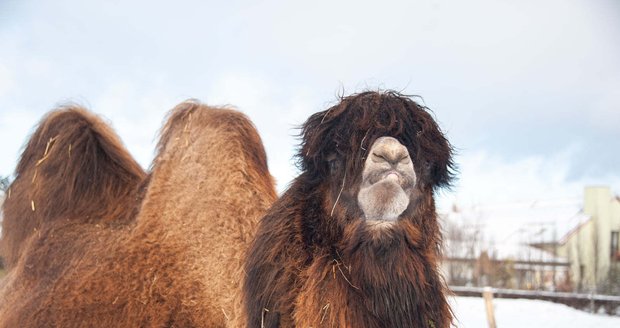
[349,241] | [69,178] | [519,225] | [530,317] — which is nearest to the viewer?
[349,241]

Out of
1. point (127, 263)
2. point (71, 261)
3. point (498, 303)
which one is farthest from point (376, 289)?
point (498, 303)

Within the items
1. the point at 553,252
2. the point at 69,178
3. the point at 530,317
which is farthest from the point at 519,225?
the point at 69,178

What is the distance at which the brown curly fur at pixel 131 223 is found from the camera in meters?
3.90

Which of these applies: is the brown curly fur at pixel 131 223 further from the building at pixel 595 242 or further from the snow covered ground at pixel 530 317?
the building at pixel 595 242

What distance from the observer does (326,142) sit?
307 centimetres

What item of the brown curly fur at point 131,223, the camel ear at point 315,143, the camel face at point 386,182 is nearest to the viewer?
the camel face at point 386,182

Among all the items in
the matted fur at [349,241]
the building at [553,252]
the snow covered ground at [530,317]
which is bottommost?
the snow covered ground at [530,317]

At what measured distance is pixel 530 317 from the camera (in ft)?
49.1

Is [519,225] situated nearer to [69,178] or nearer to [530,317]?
[530,317]

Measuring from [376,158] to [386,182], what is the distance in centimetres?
14

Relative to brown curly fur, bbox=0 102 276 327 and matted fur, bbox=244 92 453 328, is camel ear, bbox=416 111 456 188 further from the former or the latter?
brown curly fur, bbox=0 102 276 327

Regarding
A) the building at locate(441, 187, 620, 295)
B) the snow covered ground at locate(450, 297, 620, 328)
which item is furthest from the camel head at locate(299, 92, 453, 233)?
the building at locate(441, 187, 620, 295)

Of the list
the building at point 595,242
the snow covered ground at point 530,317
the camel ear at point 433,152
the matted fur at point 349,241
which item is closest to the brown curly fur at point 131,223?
the matted fur at point 349,241

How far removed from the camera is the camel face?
2.68 metres
